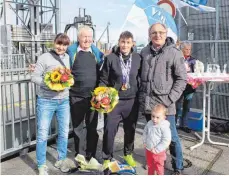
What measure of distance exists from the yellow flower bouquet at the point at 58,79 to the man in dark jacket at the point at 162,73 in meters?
0.98

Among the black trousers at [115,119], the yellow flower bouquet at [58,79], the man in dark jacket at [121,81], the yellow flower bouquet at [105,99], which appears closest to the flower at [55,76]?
the yellow flower bouquet at [58,79]

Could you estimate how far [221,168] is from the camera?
159 inches

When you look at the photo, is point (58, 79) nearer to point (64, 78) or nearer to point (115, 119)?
point (64, 78)

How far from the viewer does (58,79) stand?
3.46 m

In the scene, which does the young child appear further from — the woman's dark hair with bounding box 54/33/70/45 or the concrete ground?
Answer: the woman's dark hair with bounding box 54/33/70/45

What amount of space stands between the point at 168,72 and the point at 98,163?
167 centimetres

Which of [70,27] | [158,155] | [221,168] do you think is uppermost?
[70,27]

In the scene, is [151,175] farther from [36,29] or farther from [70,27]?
[36,29]

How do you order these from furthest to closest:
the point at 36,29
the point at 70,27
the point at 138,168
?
the point at 36,29
the point at 70,27
the point at 138,168

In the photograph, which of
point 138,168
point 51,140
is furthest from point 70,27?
point 138,168

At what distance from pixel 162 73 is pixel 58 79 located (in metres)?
1.29

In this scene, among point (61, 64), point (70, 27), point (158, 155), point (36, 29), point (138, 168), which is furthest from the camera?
point (36, 29)

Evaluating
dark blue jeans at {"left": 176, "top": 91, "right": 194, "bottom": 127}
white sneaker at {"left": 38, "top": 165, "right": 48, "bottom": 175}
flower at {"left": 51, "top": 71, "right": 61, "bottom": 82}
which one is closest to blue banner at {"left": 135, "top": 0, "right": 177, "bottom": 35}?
dark blue jeans at {"left": 176, "top": 91, "right": 194, "bottom": 127}

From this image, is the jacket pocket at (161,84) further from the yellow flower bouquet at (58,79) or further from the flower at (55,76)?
the flower at (55,76)
